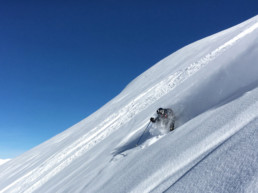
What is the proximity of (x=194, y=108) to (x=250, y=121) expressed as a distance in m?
2.95

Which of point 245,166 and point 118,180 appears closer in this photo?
point 245,166

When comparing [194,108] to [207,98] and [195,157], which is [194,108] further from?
[195,157]

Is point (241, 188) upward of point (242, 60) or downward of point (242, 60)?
downward

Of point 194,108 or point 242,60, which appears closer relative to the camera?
point 194,108

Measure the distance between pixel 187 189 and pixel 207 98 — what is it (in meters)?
3.74

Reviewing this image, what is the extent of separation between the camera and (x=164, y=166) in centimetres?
303

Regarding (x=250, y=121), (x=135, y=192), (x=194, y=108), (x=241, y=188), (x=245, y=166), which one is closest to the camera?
(x=241, y=188)

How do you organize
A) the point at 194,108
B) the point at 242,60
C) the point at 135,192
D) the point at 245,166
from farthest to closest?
the point at 242,60, the point at 194,108, the point at 135,192, the point at 245,166

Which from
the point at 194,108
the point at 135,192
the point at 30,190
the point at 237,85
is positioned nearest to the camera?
the point at 135,192

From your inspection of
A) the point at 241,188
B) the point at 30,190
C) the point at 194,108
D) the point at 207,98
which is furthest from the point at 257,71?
the point at 30,190

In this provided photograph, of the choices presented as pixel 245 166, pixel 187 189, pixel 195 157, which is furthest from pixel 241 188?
pixel 195 157

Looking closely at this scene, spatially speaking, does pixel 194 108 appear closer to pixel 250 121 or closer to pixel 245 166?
pixel 250 121

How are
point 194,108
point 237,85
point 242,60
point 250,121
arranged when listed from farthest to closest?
point 242,60
point 194,108
point 237,85
point 250,121

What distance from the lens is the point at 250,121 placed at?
2.54m
